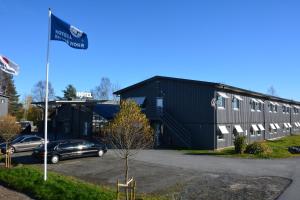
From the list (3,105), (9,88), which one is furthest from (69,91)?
(3,105)

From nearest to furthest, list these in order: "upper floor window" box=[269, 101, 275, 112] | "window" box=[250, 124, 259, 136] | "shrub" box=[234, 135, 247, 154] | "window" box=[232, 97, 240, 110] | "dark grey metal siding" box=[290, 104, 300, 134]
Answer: "shrub" box=[234, 135, 247, 154], "window" box=[232, 97, 240, 110], "window" box=[250, 124, 259, 136], "upper floor window" box=[269, 101, 275, 112], "dark grey metal siding" box=[290, 104, 300, 134]

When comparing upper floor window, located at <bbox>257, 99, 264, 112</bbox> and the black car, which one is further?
upper floor window, located at <bbox>257, 99, 264, 112</bbox>

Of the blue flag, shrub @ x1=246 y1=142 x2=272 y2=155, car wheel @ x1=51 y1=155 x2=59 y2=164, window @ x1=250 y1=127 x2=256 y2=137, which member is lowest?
car wheel @ x1=51 y1=155 x2=59 y2=164

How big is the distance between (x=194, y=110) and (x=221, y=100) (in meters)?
3.00

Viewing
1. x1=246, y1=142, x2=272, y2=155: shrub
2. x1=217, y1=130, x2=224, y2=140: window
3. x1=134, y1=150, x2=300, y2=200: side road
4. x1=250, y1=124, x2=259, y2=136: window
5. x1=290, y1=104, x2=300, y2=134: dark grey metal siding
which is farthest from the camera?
x1=290, y1=104, x2=300, y2=134: dark grey metal siding

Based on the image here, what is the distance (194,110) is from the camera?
39.0 metres

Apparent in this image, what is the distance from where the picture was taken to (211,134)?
123 ft

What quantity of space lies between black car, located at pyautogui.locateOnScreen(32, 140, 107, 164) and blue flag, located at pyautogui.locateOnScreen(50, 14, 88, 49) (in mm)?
11381

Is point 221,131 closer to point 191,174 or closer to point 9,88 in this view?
point 191,174

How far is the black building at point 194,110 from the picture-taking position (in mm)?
37812

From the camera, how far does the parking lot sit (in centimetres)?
1670

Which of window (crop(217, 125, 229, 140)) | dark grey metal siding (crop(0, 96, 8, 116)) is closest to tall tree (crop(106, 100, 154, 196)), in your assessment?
window (crop(217, 125, 229, 140))

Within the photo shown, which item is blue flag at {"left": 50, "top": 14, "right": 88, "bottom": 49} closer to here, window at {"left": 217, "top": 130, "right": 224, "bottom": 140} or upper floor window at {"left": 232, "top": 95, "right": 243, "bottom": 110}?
window at {"left": 217, "top": 130, "right": 224, "bottom": 140}

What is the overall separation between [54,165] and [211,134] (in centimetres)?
1674
